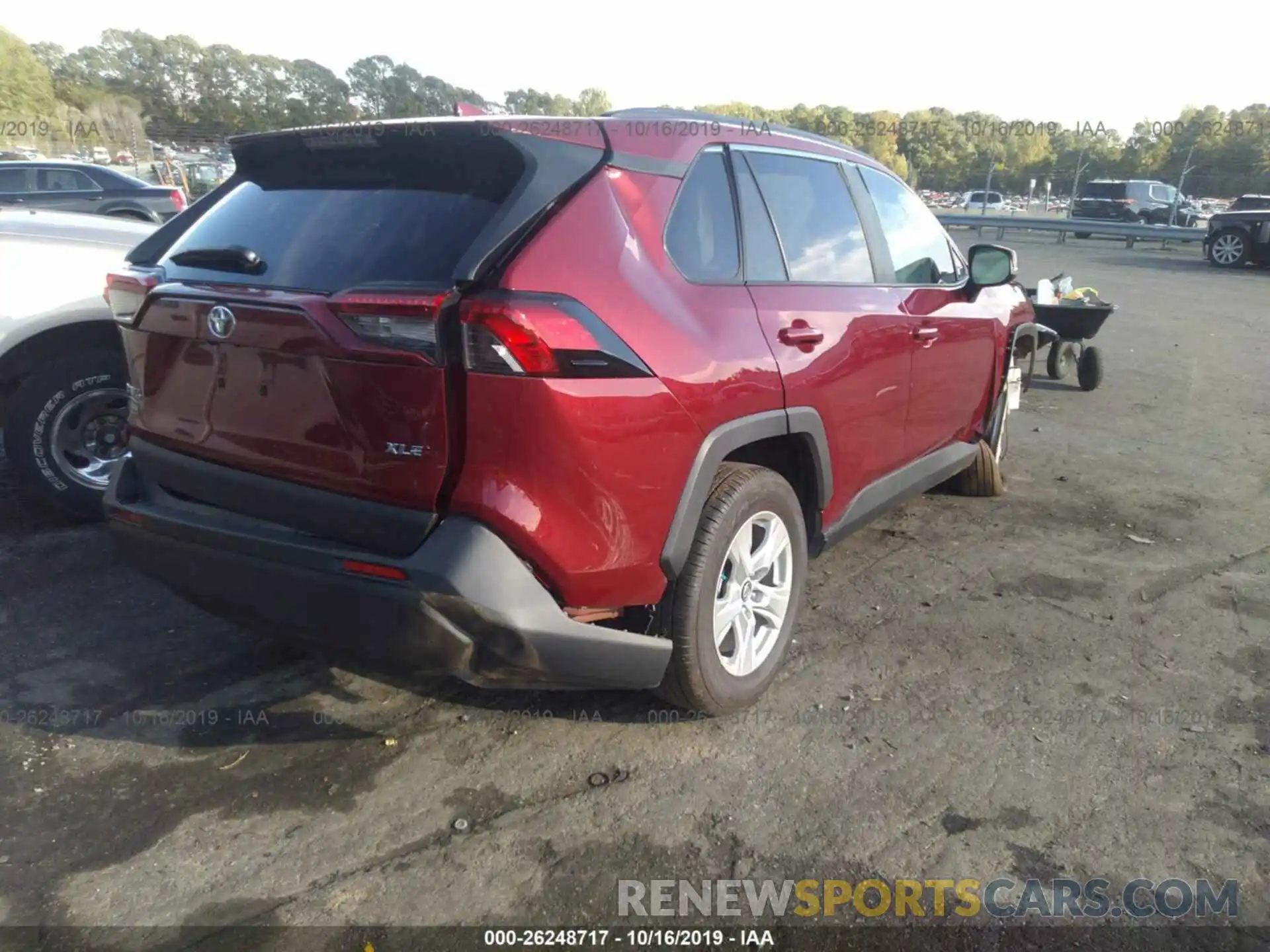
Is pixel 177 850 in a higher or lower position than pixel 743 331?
lower

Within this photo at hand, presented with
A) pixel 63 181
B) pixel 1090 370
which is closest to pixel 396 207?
pixel 1090 370

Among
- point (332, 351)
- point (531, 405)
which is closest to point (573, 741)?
point (531, 405)

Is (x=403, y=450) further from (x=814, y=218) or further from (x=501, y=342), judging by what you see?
(x=814, y=218)

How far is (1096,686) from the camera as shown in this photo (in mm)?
3307

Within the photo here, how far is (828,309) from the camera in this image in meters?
3.20

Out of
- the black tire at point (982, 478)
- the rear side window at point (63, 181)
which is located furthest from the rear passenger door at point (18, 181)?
the black tire at point (982, 478)

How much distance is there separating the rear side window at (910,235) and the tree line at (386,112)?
26168 mm

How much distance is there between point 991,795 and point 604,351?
176 centimetres

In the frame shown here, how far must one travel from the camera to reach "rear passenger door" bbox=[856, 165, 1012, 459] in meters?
3.91

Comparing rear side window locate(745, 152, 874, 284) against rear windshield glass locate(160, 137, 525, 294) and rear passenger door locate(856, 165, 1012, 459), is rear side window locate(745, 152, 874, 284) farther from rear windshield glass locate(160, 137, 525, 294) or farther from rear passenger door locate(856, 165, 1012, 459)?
rear windshield glass locate(160, 137, 525, 294)

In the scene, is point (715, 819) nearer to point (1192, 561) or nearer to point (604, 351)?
point (604, 351)

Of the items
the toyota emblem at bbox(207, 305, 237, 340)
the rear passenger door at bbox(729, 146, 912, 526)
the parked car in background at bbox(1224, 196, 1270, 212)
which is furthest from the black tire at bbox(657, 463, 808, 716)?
the parked car in background at bbox(1224, 196, 1270, 212)

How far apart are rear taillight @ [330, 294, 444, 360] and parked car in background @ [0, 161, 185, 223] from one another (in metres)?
13.0

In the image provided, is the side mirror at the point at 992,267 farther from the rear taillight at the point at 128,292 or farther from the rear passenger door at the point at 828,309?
the rear taillight at the point at 128,292
